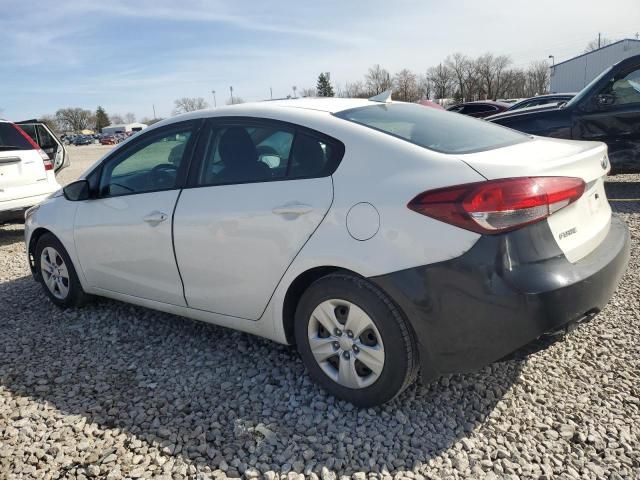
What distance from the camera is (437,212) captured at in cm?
237

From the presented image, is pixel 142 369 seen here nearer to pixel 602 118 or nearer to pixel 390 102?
pixel 390 102

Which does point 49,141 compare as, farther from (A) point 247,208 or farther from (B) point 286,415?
(B) point 286,415

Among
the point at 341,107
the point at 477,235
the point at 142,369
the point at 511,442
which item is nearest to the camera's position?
the point at 477,235

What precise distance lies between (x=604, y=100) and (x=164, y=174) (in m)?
6.34

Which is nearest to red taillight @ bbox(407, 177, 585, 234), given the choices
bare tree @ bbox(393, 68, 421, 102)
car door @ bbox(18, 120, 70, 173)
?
car door @ bbox(18, 120, 70, 173)

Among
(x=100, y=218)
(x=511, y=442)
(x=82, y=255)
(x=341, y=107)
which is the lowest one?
(x=511, y=442)

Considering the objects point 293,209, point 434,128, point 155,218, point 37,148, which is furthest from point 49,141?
point 434,128

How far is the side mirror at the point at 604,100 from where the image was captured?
24.0ft

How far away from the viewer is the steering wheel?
3477mm

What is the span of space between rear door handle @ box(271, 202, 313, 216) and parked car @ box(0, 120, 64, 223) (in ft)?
17.9

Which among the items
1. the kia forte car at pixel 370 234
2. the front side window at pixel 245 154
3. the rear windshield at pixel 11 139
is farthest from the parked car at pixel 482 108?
the front side window at pixel 245 154

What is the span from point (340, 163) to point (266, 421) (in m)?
1.36

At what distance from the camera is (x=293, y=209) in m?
2.78

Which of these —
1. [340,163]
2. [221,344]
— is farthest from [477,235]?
[221,344]
